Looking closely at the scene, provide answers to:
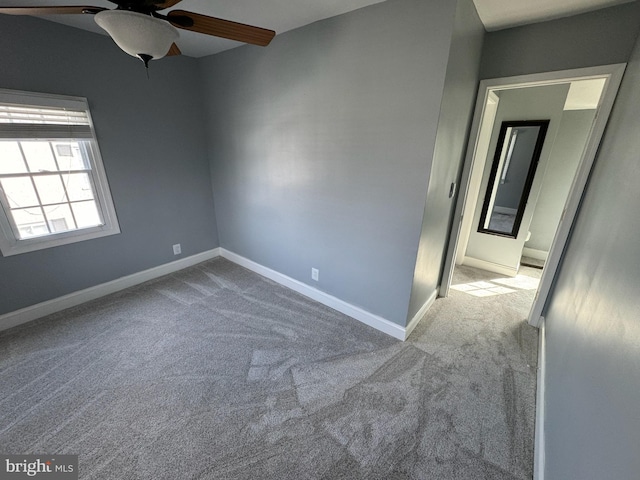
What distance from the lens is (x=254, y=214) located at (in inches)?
122

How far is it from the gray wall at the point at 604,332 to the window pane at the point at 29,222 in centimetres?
373

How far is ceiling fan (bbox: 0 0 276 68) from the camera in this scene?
3.26ft

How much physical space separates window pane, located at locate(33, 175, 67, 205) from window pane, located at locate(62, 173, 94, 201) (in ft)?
0.16

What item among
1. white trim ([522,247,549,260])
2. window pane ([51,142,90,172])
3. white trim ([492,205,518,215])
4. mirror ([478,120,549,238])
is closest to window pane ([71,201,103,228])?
window pane ([51,142,90,172])

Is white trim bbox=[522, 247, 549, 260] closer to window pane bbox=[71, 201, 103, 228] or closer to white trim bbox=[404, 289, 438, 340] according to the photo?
white trim bbox=[404, 289, 438, 340]

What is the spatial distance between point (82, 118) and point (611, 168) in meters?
3.97

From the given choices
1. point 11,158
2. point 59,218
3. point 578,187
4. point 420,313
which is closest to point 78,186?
point 59,218

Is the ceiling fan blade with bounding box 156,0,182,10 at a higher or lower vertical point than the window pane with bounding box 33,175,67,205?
higher

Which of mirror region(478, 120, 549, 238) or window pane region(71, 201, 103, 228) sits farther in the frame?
mirror region(478, 120, 549, 238)

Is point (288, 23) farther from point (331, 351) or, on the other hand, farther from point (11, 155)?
point (331, 351)

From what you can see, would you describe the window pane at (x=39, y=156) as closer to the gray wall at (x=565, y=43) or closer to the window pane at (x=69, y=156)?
the window pane at (x=69, y=156)

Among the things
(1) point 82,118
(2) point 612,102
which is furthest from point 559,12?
(1) point 82,118

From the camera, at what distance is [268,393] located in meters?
1.71

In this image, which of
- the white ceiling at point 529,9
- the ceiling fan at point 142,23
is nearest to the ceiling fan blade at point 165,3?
the ceiling fan at point 142,23
